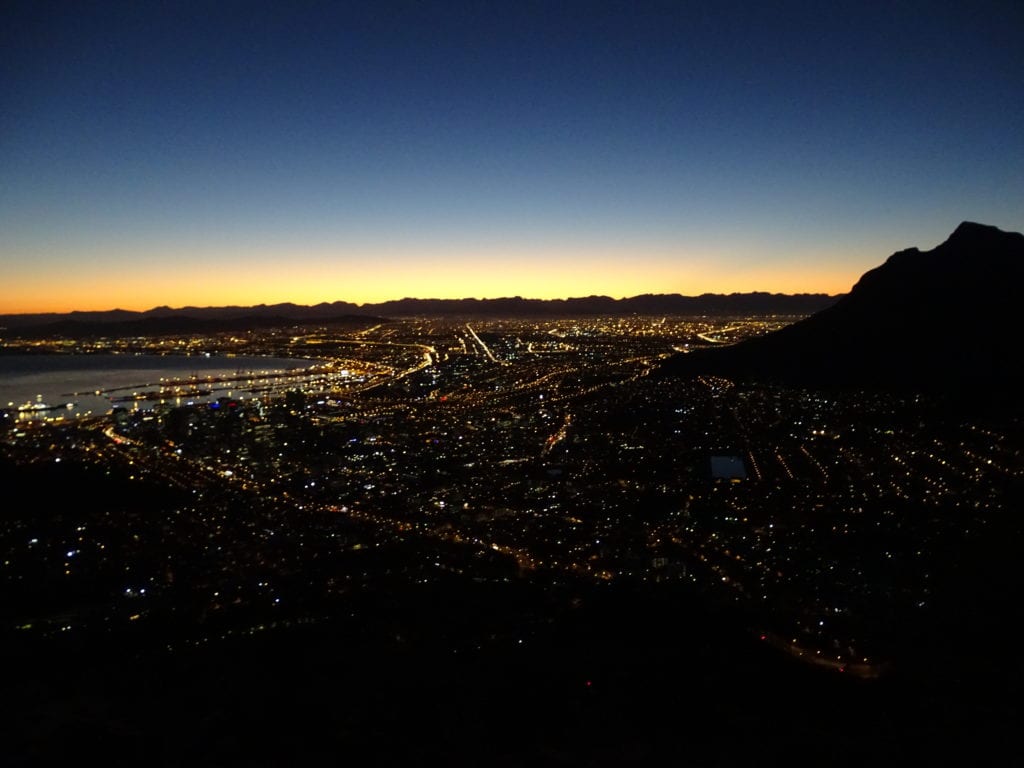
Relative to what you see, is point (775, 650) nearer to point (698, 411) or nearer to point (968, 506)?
point (968, 506)

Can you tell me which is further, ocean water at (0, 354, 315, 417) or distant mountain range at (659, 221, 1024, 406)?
ocean water at (0, 354, 315, 417)

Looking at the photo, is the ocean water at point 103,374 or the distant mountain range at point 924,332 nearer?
the distant mountain range at point 924,332

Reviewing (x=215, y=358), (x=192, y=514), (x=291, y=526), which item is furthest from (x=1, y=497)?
(x=215, y=358)

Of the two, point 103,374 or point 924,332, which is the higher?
point 924,332

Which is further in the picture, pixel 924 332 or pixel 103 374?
pixel 103 374
